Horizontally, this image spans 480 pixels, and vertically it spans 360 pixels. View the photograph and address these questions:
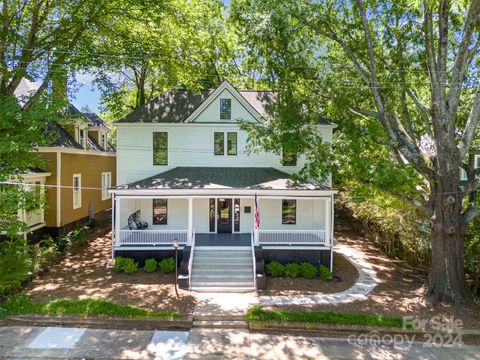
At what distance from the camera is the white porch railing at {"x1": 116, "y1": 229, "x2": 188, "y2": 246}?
14656mm

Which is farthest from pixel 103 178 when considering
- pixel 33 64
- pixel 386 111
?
pixel 386 111

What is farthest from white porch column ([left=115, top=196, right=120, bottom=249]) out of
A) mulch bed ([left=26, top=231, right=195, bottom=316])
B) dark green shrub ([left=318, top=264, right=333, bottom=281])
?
dark green shrub ([left=318, top=264, right=333, bottom=281])

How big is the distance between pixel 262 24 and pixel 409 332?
11824 millimetres

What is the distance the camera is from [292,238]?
1500cm

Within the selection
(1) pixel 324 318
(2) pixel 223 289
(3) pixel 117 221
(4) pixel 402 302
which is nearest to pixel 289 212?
(2) pixel 223 289

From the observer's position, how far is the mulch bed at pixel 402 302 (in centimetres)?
1054

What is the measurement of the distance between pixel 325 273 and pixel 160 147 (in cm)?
1049

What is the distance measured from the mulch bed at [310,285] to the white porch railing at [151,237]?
14.7ft

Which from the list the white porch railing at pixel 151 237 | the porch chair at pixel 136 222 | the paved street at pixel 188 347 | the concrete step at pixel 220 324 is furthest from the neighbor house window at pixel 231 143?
the paved street at pixel 188 347

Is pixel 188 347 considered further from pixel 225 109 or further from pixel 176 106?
pixel 176 106

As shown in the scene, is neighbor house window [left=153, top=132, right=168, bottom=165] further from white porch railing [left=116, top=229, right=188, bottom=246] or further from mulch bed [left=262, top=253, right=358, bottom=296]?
mulch bed [left=262, top=253, right=358, bottom=296]

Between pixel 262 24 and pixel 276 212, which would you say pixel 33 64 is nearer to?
pixel 262 24

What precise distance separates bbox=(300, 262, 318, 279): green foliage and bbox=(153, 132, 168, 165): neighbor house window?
8938 mm

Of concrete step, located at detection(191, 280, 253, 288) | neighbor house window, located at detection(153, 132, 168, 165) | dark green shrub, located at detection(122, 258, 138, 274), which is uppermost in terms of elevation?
neighbor house window, located at detection(153, 132, 168, 165)
